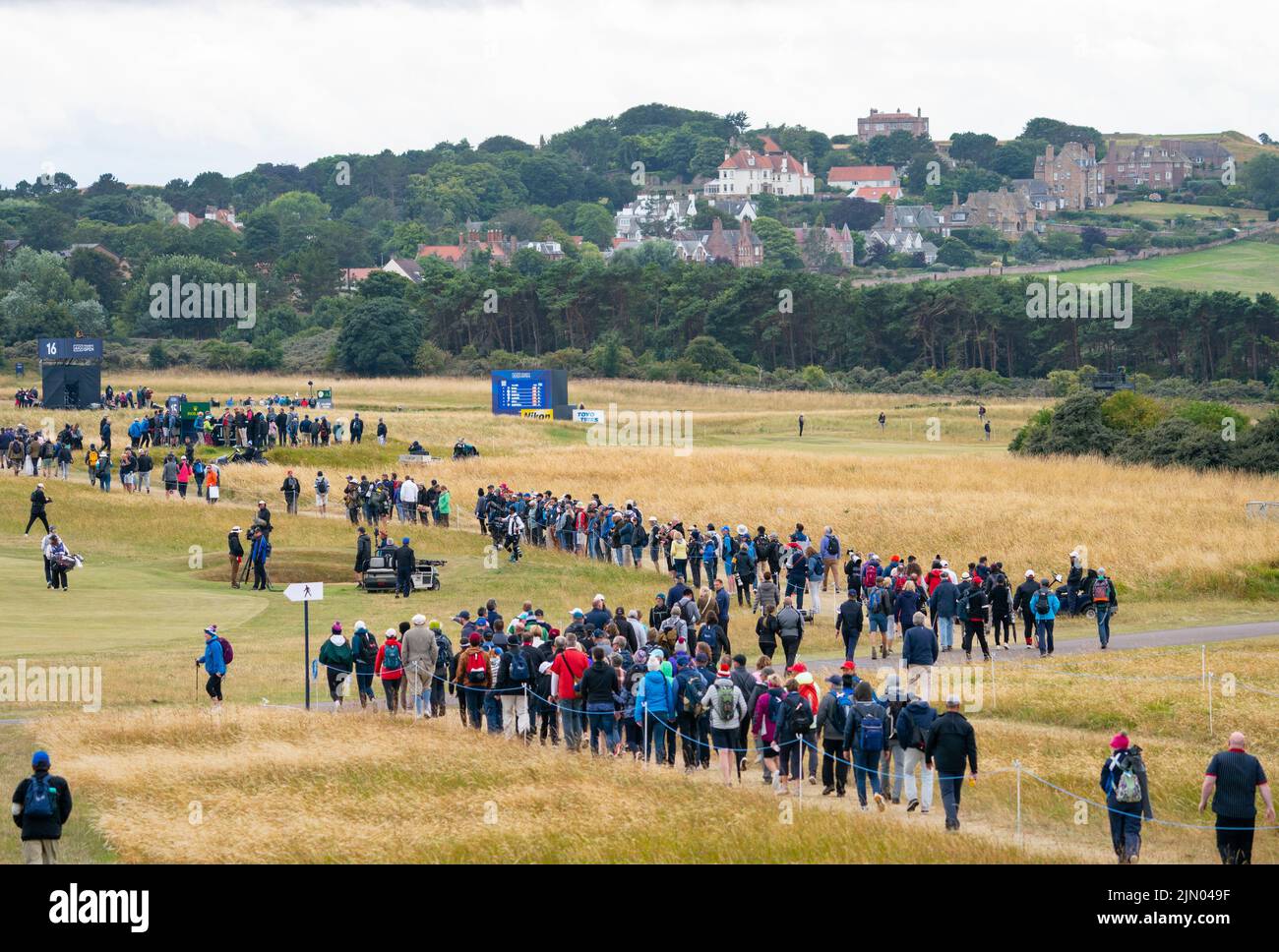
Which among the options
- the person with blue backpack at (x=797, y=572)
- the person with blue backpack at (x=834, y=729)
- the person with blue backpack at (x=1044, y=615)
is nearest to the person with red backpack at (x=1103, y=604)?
the person with blue backpack at (x=1044, y=615)

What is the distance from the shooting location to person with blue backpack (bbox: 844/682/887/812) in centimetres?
2005

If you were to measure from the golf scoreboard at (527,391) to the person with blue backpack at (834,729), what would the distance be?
61.7 meters

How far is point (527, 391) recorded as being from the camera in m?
82.6

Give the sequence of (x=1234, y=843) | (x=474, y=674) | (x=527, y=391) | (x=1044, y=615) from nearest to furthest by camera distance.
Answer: (x=1234, y=843) < (x=474, y=674) < (x=1044, y=615) < (x=527, y=391)

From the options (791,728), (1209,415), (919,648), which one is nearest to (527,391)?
(1209,415)

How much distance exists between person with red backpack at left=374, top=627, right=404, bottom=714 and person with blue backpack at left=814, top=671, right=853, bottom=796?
7.13 m

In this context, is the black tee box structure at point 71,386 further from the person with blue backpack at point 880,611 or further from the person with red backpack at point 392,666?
the person with red backpack at point 392,666

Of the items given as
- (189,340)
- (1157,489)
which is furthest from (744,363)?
(1157,489)

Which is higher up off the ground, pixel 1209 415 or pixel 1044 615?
pixel 1209 415

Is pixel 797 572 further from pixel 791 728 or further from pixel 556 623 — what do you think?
pixel 791 728

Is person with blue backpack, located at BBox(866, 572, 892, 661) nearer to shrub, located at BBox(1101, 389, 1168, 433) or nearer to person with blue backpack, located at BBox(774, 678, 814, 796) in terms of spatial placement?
person with blue backpack, located at BBox(774, 678, 814, 796)

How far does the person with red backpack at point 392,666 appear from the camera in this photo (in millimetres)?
25203

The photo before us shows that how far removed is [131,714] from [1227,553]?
27.4 m

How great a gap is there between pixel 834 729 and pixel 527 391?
6279 cm
